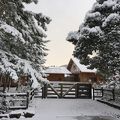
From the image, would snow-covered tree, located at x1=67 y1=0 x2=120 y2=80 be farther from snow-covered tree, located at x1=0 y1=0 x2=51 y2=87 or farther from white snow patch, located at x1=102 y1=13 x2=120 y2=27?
snow-covered tree, located at x1=0 y1=0 x2=51 y2=87

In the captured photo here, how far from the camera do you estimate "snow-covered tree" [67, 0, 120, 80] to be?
619 inches

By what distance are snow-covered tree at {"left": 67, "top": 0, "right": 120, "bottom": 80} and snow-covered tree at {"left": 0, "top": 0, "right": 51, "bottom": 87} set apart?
351cm

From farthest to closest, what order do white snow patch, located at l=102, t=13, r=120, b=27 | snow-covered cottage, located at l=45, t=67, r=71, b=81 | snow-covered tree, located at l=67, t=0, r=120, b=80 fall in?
snow-covered cottage, located at l=45, t=67, r=71, b=81 → snow-covered tree, located at l=67, t=0, r=120, b=80 → white snow patch, located at l=102, t=13, r=120, b=27

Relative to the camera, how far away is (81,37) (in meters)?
16.2

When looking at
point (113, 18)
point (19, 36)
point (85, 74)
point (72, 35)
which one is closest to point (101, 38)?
point (113, 18)

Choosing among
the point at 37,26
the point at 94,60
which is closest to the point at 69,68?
the point at 94,60

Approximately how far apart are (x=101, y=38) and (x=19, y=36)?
6.79 m

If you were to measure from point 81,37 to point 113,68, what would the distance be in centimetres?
295

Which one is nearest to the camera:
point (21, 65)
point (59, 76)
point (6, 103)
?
point (21, 65)

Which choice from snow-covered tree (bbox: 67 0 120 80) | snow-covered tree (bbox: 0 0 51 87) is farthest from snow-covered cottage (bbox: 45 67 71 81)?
snow-covered tree (bbox: 0 0 51 87)

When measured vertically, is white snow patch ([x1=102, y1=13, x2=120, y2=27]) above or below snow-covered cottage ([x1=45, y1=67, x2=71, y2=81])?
above

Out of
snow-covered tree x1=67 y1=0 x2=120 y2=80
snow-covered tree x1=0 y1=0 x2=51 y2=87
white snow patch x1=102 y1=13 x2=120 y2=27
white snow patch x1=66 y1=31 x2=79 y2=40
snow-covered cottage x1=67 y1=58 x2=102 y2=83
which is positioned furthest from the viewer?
snow-covered cottage x1=67 y1=58 x2=102 y2=83

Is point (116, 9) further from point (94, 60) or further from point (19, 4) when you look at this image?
point (19, 4)

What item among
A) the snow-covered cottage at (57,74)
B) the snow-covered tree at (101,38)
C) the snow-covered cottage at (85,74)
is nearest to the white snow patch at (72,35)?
the snow-covered tree at (101,38)
